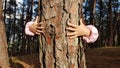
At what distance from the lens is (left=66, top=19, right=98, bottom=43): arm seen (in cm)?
254

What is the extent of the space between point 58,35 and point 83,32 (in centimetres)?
26

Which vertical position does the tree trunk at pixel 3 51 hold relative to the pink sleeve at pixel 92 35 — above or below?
below

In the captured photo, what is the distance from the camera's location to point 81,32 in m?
2.58

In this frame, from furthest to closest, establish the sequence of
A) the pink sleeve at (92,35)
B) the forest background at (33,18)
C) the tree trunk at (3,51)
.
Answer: the forest background at (33,18), the tree trunk at (3,51), the pink sleeve at (92,35)

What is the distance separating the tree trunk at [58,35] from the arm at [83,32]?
0.15 ft

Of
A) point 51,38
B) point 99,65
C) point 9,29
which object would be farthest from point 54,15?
point 9,29

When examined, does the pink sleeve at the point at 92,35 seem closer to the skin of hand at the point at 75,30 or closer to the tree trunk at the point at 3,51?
the skin of hand at the point at 75,30

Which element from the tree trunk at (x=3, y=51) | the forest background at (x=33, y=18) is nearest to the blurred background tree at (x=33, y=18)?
the forest background at (x=33, y=18)

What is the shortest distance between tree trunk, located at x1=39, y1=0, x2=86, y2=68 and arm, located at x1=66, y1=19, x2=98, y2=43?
0.15 ft

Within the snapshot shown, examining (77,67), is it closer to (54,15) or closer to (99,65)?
(54,15)

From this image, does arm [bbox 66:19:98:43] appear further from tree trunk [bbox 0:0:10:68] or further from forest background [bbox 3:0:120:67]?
forest background [bbox 3:0:120:67]

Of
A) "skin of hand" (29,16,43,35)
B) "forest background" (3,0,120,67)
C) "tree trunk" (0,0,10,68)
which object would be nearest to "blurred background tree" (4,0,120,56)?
"forest background" (3,0,120,67)

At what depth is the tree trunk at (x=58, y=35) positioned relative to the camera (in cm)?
252

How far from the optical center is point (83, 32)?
2.60m
